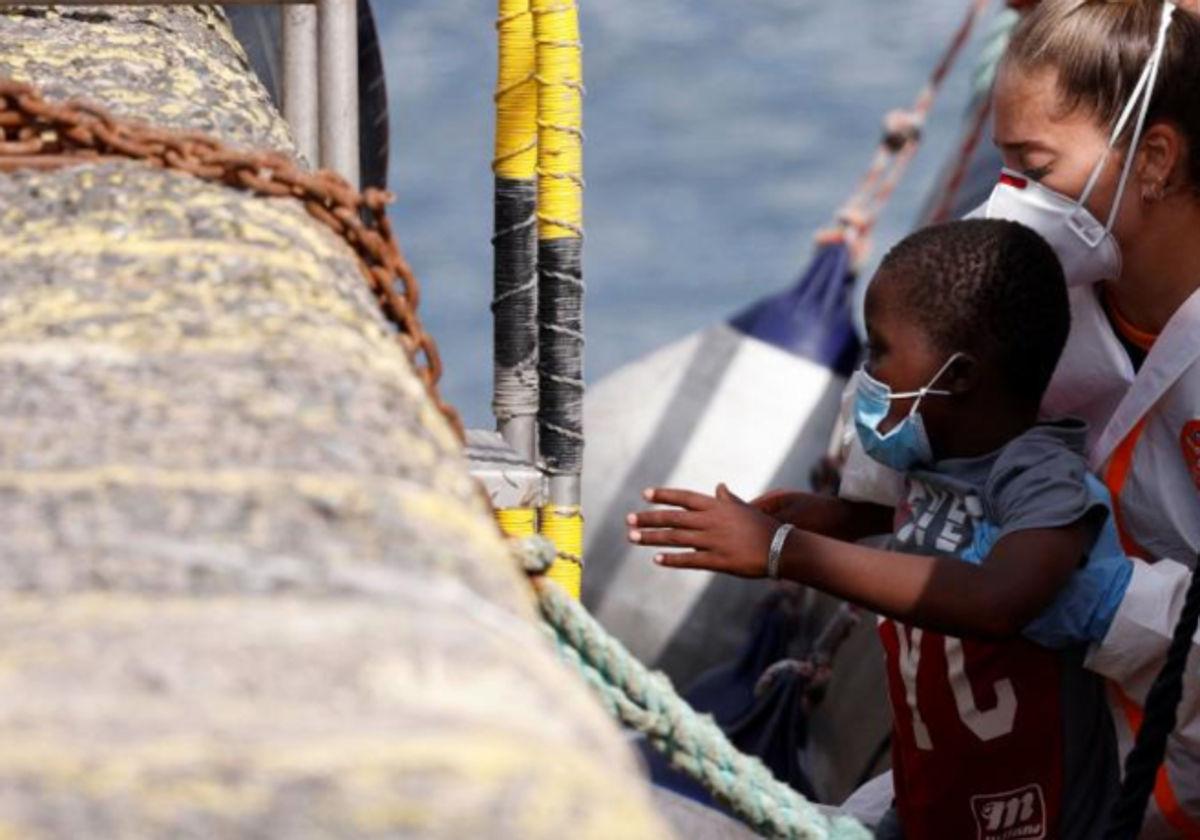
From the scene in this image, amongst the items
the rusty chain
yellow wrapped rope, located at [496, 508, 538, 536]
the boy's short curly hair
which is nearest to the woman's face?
the boy's short curly hair

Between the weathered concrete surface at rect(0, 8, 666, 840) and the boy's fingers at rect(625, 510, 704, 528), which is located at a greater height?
the weathered concrete surface at rect(0, 8, 666, 840)

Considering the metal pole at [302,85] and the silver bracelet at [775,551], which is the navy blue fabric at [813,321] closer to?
the metal pole at [302,85]

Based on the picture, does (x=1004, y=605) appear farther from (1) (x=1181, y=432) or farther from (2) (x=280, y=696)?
(2) (x=280, y=696)

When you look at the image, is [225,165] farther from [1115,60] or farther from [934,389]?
[1115,60]

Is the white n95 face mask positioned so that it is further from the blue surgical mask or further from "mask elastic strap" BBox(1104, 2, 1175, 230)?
the blue surgical mask

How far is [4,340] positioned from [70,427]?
5.0 inches

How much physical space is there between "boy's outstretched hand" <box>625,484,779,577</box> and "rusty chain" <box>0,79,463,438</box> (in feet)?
2.11


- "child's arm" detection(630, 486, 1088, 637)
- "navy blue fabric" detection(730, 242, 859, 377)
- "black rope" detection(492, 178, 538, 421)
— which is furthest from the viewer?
"navy blue fabric" detection(730, 242, 859, 377)

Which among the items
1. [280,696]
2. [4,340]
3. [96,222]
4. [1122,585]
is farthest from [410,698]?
[1122,585]

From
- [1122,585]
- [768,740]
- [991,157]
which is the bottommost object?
[768,740]

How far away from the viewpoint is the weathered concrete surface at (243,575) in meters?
0.82

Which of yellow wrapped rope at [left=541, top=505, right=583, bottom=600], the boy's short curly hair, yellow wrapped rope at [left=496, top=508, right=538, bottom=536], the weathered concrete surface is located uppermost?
the weathered concrete surface

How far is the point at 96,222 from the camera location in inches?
52.5

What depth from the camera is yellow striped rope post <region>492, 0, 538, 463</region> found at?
2512 mm
